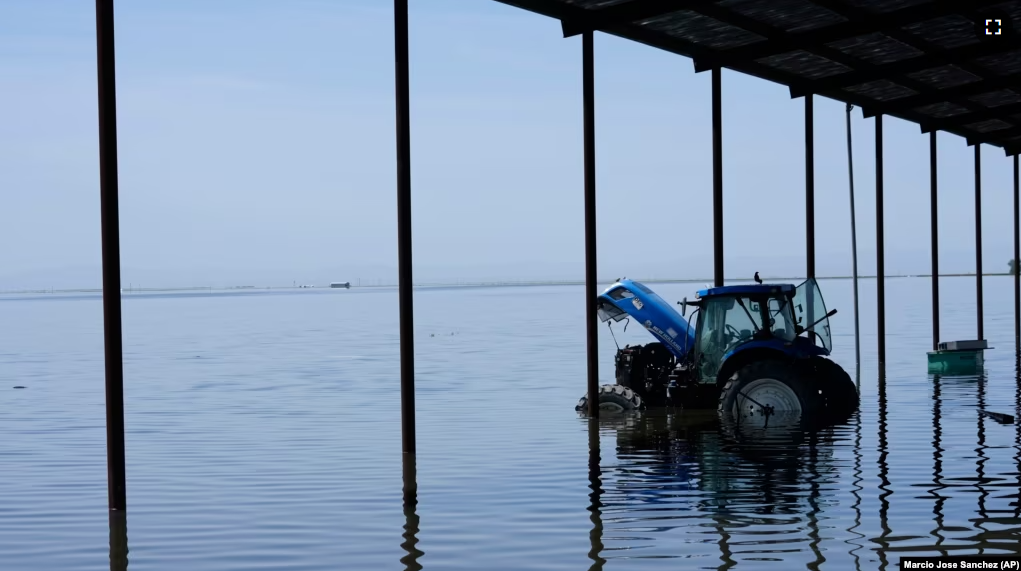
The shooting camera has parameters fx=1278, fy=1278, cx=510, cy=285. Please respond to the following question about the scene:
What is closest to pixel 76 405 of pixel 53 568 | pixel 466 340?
pixel 53 568

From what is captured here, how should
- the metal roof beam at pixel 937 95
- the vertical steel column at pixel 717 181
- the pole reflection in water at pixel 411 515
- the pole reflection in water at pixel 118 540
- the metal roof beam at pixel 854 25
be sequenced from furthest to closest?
the metal roof beam at pixel 937 95
the vertical steel column at pixel 717 181
the metal roof beam at pixel 854 25
the pole reflection in water at pixel 118 540
the pole reflection in water at pixel 411 515

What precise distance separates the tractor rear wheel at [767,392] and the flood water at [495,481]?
36cm

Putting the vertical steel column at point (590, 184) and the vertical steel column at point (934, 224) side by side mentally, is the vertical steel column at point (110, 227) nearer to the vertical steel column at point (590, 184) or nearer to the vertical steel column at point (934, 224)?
the vertical steel column at point (590, 184)

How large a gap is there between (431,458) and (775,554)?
5843 millimetres

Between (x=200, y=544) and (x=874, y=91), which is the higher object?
(x=874, y=91)

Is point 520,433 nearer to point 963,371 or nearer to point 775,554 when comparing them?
point 775,554

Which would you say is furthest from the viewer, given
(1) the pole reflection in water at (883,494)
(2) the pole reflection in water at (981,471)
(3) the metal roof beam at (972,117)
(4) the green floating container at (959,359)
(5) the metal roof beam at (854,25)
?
(3) the metal roof beam at (972,117)

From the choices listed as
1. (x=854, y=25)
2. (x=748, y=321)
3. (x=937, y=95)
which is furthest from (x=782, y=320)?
(x=937, y=95)

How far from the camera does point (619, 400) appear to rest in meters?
17.3

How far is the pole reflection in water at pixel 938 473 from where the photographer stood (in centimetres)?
921

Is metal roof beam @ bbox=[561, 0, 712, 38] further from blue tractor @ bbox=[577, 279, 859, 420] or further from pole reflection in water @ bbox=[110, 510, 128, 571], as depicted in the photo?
pole reflection in water @ bbox=[110, 510, 128, 571]

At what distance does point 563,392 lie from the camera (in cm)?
2227

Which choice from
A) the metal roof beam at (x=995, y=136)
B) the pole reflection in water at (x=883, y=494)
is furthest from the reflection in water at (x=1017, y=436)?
the metal roof beam at (x=995, y=136)

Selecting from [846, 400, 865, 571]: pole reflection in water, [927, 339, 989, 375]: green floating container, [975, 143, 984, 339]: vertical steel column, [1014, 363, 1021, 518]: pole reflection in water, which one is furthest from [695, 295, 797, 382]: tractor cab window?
[975, 143, 984, 339]: vertical steel column
